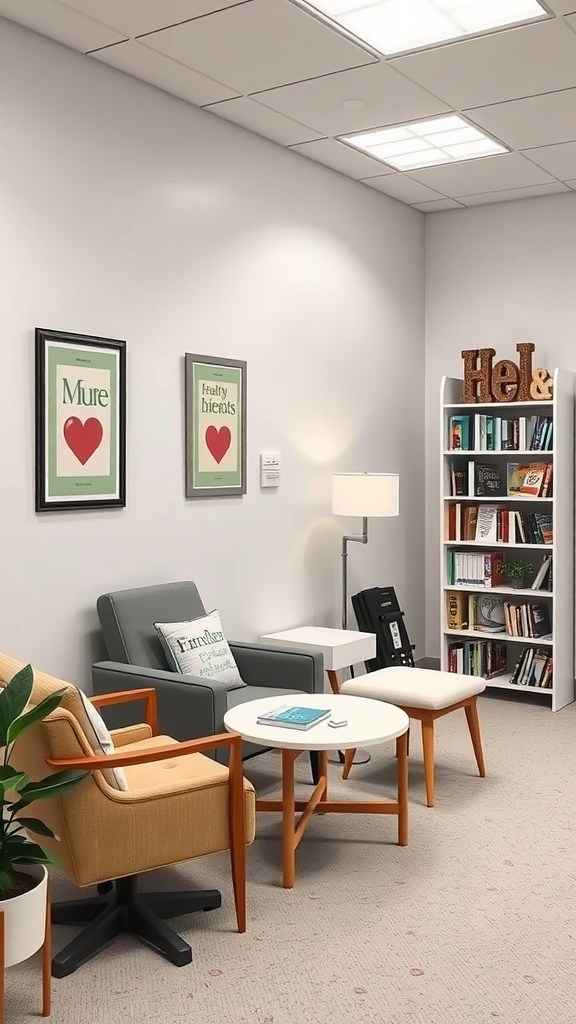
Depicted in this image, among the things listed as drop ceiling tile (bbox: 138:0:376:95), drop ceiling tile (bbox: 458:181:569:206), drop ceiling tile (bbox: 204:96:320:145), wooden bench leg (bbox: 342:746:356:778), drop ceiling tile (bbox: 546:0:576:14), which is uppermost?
drop ceiling tile (bbox: 458:181:569:206)

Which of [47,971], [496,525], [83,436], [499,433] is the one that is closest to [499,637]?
[496,525]

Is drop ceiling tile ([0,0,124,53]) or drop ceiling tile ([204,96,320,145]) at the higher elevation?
drop ceiling tile ([204,96,320,145])

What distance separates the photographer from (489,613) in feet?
19.1

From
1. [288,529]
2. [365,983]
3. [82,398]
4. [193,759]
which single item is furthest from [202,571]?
[365,983]

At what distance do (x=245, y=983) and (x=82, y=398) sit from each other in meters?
2.22

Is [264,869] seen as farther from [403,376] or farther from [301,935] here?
[403,376]

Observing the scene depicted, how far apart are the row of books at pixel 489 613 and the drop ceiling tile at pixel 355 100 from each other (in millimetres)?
2751

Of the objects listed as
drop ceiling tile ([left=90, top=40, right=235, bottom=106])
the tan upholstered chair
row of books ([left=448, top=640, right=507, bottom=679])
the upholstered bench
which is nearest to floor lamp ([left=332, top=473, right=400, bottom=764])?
the upholstered bench

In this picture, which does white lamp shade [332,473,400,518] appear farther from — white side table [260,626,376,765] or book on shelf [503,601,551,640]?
book on shelf [503,601,551,640]

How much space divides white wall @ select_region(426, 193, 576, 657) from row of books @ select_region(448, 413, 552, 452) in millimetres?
506

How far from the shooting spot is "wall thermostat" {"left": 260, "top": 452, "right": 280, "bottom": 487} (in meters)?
4.86

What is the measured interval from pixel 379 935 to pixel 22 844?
1.14 metres

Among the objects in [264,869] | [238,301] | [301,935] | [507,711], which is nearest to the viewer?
[301,935]

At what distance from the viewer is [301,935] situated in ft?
9.39
